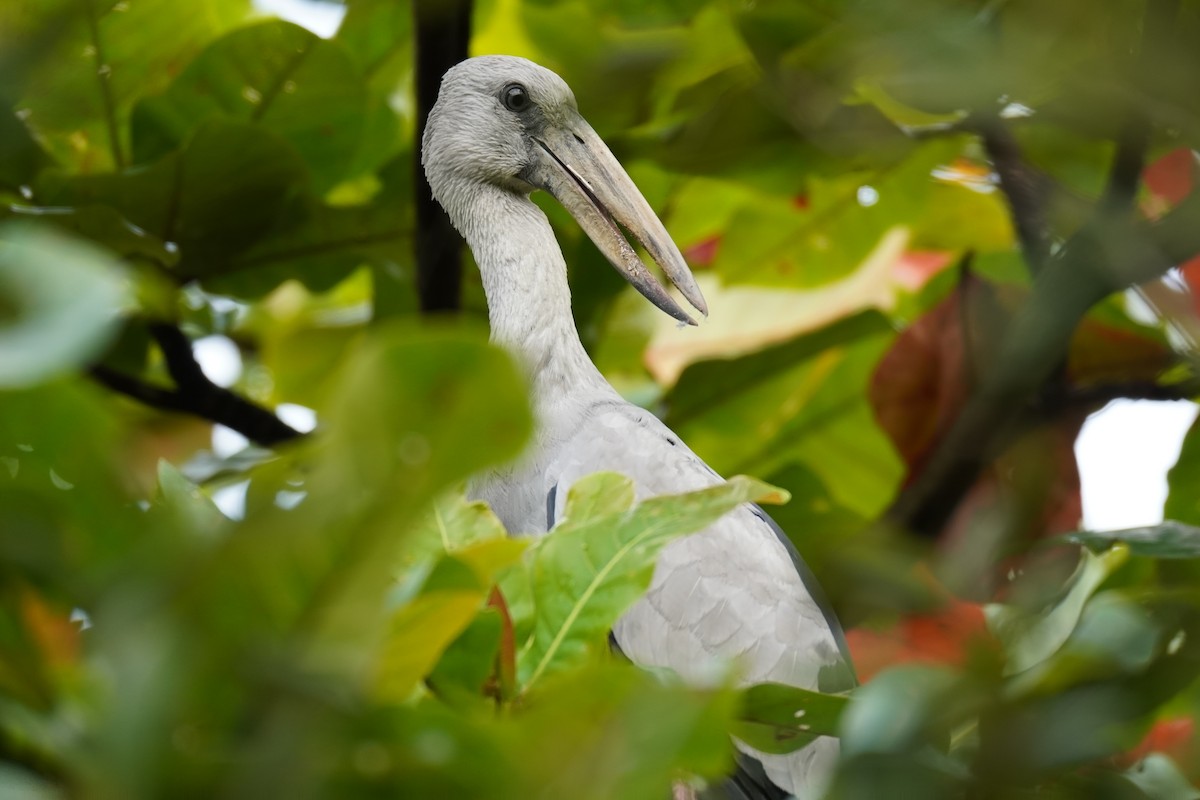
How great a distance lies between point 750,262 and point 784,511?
2.44 feet

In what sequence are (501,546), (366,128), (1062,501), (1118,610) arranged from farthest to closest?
(366,128)
(1062,501)
(501,546)
(1118,610)

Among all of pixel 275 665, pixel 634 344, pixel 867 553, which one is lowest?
pixel 634 344

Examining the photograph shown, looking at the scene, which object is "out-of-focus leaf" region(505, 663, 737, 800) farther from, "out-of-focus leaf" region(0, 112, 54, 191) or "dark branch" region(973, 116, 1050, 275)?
"out-of-focus leaf" region(0, 112, 54, 191)

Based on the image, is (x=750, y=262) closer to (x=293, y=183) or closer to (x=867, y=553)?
(x=293, y=183)

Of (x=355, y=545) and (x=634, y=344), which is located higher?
(x=355, y=545)

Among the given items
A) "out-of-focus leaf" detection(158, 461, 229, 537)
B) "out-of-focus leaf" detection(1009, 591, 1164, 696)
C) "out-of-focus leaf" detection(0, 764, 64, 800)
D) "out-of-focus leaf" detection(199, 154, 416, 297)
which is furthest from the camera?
"out-of-focus leaf" detection(199, 154, 416, 297)

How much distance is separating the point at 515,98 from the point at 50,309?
2139mm

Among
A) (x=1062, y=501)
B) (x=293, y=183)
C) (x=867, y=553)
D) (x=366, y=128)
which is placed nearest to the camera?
(x=867, y=553)

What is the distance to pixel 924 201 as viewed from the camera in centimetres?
309

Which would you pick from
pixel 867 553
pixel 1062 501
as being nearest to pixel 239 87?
pixel 1062 501

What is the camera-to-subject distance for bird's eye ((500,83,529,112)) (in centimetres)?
262

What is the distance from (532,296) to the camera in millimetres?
2531

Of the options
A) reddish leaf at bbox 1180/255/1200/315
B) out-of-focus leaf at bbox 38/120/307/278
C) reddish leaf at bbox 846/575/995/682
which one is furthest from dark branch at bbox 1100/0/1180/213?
out-of-focus leaf at bbox 38/120/307/278

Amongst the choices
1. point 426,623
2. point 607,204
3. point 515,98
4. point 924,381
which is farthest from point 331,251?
point 426,623
